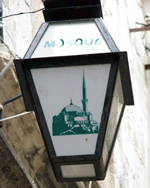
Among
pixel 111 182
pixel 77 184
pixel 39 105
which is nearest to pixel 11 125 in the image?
pixel 77 184

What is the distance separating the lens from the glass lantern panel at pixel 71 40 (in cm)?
196

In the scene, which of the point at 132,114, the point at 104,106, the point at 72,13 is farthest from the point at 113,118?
the point at 132,114

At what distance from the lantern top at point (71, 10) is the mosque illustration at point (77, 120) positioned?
355mm

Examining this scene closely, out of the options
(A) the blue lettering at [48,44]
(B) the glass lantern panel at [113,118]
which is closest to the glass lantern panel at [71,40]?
(A) the blue lettering at [48,44]

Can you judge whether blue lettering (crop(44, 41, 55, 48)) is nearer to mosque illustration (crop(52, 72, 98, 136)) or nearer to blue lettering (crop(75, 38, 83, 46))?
blue lettering (crop(75, 38, 83, 46))

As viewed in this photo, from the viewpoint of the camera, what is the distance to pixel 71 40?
2008 millimetres

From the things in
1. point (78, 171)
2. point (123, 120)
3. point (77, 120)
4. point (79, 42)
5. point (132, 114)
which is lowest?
point (132, 114)

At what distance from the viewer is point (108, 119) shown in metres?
1.91

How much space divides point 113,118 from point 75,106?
7.0 inches

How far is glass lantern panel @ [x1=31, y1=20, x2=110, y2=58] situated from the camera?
77.4 inches

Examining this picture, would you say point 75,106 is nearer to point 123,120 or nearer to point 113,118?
point 113,118

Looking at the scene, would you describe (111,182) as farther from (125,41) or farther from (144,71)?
(144,71)

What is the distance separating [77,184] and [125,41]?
207 cm

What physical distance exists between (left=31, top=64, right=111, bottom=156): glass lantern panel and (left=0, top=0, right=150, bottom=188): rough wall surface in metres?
0.40
